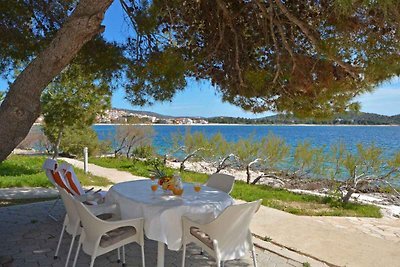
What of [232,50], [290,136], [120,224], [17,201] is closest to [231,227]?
[120,224]

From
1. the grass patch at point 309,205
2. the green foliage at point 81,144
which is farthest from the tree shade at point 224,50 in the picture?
the green foliage at point 81,144

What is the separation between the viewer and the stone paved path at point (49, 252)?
366 centimetres

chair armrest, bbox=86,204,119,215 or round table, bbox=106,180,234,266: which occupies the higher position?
round table, bbox=106,180,234,266

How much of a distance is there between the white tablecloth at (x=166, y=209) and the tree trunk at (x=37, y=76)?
3.62 ft

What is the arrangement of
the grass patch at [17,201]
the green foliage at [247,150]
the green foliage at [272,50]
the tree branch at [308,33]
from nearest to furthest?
the green foliage at [272,50]
the tree branch at [308,33]
the grass patch at [17,201]
the green foliage at [247,150]

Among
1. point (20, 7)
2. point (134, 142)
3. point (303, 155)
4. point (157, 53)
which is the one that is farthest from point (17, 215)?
point (134, 142)

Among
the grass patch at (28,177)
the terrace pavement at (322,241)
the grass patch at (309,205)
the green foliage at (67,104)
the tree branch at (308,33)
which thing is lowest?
the grass patch at (309,205)

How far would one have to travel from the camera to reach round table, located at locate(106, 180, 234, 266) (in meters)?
3.05

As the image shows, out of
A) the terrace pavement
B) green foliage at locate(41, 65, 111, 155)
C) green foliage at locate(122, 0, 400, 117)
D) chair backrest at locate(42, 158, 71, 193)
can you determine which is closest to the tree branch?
green foliage at locate(122, 0, 400, 117)

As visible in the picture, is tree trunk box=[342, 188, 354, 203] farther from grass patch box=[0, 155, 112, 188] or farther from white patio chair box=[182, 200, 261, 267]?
white patio chair box=[182, 200, 261, 267]

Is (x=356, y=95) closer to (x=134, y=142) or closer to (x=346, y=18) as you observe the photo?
(x=346, y=18)

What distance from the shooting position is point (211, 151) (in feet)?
45.9

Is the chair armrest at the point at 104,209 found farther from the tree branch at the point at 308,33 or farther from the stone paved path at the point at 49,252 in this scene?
the tree branch at the point at 308,33

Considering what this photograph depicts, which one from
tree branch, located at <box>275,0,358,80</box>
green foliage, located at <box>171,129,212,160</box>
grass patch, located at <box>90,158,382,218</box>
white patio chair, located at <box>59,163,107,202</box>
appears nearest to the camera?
tree branch, located at <box>275,0,358,80</box>
